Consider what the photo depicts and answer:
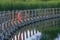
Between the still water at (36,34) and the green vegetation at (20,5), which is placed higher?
the still water at (36,34)

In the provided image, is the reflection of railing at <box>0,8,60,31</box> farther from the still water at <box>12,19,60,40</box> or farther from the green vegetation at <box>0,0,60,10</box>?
the green vegetation at <box>0,0,60,10</box>

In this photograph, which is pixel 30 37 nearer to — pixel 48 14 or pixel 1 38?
pixel 1 38

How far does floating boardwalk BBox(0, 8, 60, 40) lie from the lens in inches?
566

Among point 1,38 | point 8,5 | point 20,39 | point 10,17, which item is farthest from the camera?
point 8,5

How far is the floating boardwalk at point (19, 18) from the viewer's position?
14.4 meters

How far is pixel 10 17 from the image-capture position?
17.3m

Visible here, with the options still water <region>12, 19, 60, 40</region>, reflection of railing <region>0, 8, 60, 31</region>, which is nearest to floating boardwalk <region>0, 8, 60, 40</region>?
reflection of railing <region>0, 8, 60, 31</region>

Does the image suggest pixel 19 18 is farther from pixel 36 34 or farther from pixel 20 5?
pixel 20 5

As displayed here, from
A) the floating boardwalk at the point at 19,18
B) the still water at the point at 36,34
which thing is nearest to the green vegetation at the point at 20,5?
the floating boardwalk at the point at 19,18

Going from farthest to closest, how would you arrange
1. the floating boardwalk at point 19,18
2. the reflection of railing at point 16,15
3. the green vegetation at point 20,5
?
1. the green vegetation at point 20,5
2. the reflection of railing at point 16,15
3. the floating boardwalk at point 19,18

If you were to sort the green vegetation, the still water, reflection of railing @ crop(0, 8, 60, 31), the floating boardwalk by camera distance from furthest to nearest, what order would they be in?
the green vegetation
reflection of railing @ crop(0, 8, 60, 31)
the still water
the floating boardwalk

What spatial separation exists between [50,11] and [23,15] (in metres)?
9.02

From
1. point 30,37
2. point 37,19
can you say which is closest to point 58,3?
point 37,19

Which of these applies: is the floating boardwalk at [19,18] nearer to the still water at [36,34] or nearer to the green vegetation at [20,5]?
the still water at [36,34]
